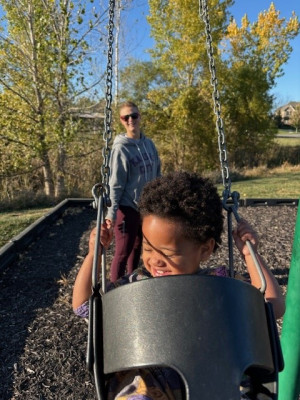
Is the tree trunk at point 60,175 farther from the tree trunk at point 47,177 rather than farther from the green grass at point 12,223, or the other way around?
the green grass at point 12,223

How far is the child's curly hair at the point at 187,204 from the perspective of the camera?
1234 millimetres

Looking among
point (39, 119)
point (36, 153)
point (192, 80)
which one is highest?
point (192, 80)

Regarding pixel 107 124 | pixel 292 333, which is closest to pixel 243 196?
pixel 292 333

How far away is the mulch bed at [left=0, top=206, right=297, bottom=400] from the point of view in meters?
2.23

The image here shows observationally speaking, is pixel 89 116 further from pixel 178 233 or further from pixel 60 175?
pixel 178 233

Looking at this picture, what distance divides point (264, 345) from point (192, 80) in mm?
14610

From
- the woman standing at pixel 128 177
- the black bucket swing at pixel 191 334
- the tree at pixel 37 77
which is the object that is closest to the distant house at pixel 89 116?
the tree at pixel 37 77

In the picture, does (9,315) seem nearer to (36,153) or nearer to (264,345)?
(264,345)

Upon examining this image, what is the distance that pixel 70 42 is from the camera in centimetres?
786

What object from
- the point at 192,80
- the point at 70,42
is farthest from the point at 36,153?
the point at 192,80

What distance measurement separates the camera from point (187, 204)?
1.26 metres

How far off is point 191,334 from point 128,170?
1.94 meters

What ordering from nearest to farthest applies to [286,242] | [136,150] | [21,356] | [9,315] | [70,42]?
[21,356] < [136,150] < [9,315] < [286,242] < [70,42]

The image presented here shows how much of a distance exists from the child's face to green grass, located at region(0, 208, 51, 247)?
153 inches
